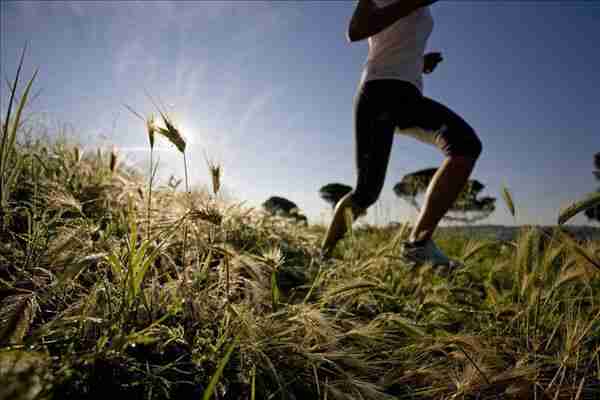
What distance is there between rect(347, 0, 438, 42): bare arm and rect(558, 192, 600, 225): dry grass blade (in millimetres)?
1223

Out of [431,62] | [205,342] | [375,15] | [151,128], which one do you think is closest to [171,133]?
[151,128]

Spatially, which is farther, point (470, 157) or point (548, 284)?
point (470, 157)

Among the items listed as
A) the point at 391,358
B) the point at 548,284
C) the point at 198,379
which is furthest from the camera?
the point at 548,284

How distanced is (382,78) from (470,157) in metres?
0.68

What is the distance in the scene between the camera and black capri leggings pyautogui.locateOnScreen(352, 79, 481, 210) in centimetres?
183

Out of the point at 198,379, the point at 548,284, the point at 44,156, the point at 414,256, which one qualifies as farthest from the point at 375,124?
the point at 44,156

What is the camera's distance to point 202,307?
86 centimetres

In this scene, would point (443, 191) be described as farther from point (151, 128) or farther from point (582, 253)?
point (151, 128)

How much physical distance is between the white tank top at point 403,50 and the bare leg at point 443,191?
524 millimetres

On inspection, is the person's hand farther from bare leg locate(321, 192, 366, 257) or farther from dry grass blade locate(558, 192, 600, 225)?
dry grass blade locate(558, 192, 600, 225)

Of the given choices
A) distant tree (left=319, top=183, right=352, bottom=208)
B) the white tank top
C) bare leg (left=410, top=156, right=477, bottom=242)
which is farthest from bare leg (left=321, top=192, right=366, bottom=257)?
distant tree (left=319, top=183, right=352, bottom=208)

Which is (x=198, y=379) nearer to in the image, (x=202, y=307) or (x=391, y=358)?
(x=202, y=307)

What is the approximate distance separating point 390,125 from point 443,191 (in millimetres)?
493

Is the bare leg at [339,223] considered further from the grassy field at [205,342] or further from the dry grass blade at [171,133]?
the dry grass blade at [171,133]
